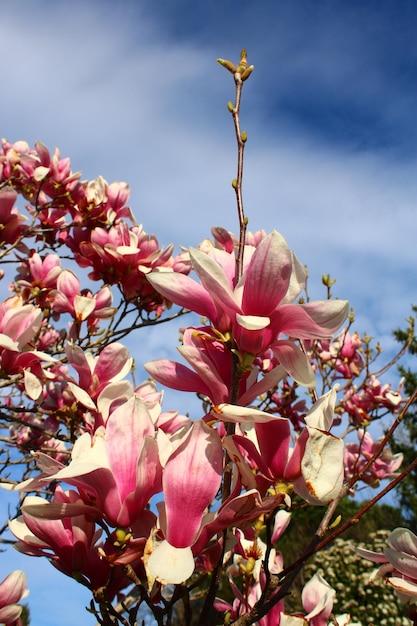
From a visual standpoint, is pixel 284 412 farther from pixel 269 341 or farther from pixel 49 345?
pixel 269 341

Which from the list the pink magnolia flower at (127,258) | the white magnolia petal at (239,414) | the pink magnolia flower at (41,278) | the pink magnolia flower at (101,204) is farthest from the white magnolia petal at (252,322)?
the pink magnolia flower at (101,204)

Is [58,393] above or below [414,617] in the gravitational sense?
above

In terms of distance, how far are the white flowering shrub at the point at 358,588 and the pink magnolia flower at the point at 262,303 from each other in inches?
301

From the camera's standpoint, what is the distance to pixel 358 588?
8039 mm

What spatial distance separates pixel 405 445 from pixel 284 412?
43.9ft

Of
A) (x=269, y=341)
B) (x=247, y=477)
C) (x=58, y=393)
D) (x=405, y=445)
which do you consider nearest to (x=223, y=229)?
(x=269, y=341)

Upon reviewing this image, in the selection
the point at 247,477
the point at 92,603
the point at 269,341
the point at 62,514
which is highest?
the point at 269,341

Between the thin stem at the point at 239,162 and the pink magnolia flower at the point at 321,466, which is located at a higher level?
the thin stem at the point at 239,162

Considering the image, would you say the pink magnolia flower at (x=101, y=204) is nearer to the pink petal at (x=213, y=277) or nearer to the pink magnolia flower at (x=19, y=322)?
the pink magnolia flower at (x=19, y=322)

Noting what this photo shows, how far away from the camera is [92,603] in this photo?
0.91 metres

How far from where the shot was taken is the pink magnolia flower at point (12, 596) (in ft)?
4.22

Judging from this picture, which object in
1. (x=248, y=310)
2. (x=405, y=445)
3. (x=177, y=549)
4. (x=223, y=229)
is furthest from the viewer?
(x=405, y=445)

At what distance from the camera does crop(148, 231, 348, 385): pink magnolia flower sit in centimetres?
78

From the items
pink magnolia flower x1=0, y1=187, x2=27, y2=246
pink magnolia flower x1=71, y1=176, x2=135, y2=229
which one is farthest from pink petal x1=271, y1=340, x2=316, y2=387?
pink magnolia flower x1=71, y1=176, x2=135, y2=229
